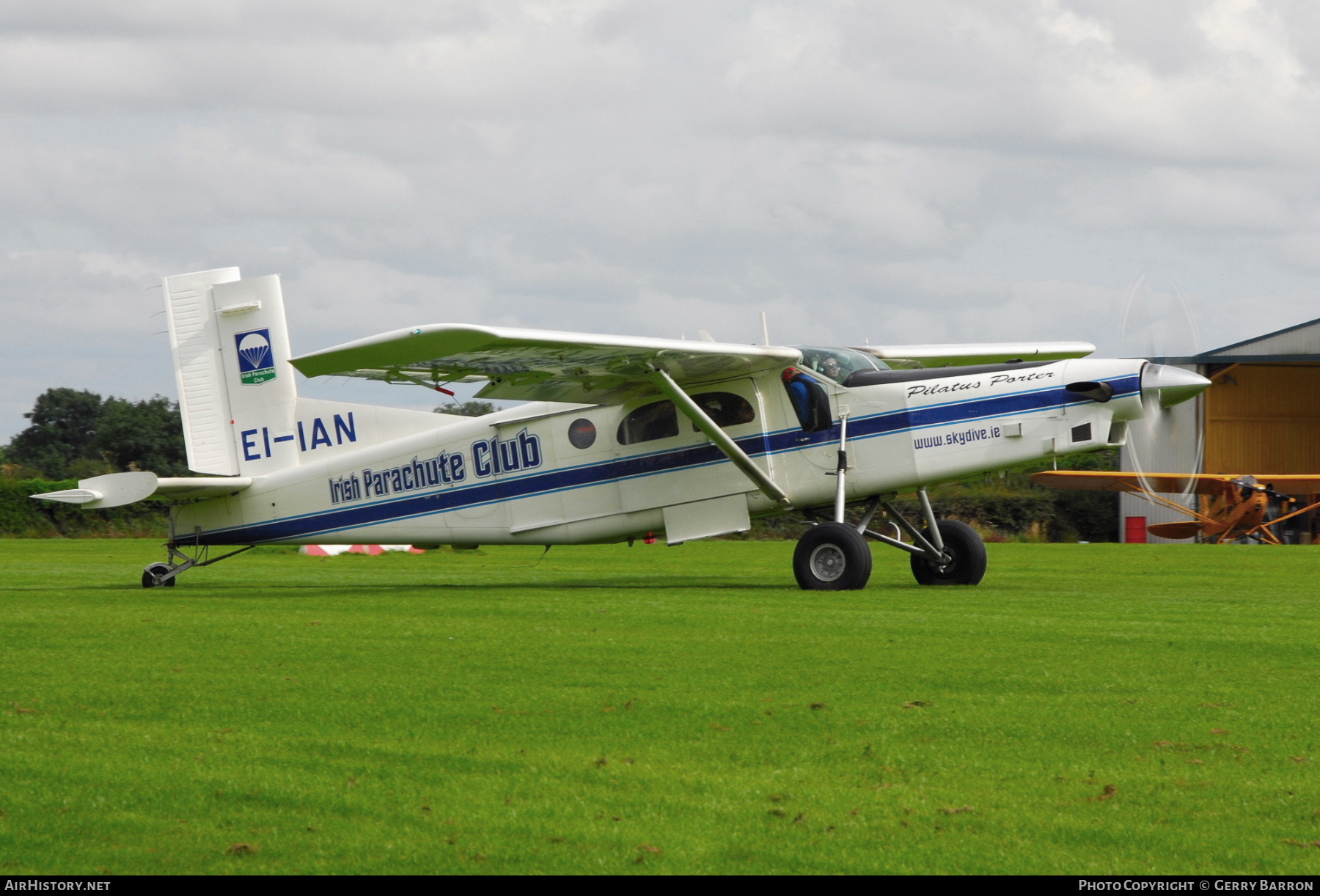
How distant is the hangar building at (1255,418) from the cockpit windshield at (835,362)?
23509 millimetres

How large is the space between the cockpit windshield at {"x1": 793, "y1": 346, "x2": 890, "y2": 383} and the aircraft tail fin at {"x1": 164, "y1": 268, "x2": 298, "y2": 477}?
298 inches

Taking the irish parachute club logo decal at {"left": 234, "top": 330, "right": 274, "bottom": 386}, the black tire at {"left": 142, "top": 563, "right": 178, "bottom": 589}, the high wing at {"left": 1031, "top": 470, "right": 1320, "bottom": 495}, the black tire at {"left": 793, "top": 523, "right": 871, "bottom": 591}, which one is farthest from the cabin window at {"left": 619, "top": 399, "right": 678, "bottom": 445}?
the high wing at {"left": 1031, "top": 470, "right": 1320, "bottom": 495}

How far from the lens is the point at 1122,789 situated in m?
5.45

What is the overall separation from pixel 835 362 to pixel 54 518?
35597 millimetres

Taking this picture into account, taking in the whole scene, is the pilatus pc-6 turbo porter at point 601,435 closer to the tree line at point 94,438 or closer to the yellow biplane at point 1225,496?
the yellow biplane at point 1225,496

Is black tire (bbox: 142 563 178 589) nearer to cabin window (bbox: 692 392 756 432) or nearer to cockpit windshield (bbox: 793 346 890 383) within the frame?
cabin window (bbox: 692 392 756 432)

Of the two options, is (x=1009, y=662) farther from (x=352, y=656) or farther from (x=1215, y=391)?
(x=1215, y=391)

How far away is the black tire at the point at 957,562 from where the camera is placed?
16156 mm

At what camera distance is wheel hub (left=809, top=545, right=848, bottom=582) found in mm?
14766

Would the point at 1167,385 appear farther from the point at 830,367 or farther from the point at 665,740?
the point at 665,740

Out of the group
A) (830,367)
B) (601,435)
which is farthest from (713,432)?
(601,435)

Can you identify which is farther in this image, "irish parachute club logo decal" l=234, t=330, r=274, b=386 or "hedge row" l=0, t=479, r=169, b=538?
"hedge row" l=0, t=479, r=169, b=538

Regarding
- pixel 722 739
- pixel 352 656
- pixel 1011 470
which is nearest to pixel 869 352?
pixel 1011 470
